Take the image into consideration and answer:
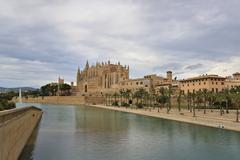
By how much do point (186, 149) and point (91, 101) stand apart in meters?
138

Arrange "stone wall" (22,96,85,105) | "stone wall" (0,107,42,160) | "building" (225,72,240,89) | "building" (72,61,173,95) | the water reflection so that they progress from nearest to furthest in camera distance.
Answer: "stone wall" (0,107,42,160) < the water reflection < "building" (225,72,240,89) < "building" (72,61,173,95) < "stone wall" (22,96,85,105)

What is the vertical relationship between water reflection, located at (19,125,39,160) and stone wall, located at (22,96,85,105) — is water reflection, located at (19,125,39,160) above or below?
below

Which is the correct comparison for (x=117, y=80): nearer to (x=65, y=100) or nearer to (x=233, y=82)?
(x=65, y=100)

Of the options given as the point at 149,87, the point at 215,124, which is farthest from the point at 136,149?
the point at 149,87

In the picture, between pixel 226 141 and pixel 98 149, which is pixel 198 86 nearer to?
pixel 226 141

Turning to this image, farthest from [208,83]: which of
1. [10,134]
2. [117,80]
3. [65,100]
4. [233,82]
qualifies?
[10,134]

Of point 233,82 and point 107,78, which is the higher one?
point 107,78

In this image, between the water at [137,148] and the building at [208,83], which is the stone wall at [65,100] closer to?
the building at [208,83]

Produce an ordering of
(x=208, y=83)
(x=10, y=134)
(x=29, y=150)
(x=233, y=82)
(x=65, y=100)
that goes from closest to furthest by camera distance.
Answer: (x=10, y=134) < (x=29, y=150) < (x=208, y=83) < (x=233, y=82) < (x=65, y=100)

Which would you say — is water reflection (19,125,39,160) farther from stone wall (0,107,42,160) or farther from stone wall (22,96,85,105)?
stone wall (22,96,85,105)

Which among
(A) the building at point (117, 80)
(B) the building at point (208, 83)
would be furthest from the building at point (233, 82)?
(A) the building at point (117, 80)

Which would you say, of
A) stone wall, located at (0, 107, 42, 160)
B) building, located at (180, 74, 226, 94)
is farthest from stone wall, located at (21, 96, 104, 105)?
stone wall, located at (0, 107, 42, 160)

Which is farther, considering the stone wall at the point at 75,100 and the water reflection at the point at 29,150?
the stone wall at the point at 75,100

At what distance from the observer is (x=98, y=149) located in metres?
30.9
